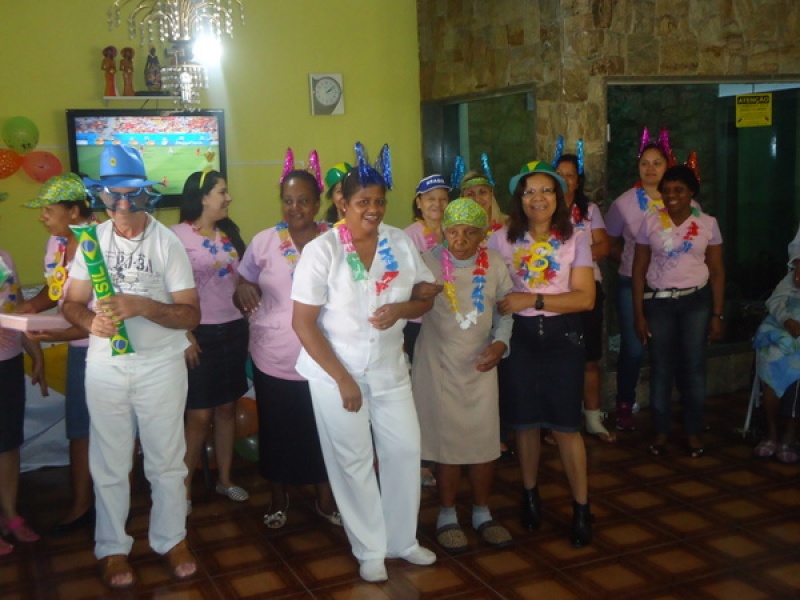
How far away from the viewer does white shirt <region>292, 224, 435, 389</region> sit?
118 inches

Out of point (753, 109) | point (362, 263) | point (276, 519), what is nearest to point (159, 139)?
point (276, 519)

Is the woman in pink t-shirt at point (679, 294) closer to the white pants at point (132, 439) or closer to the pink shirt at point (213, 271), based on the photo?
the pink shirt at point (213, 271)

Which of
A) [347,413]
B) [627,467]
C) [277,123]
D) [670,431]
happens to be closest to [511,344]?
[347,413]

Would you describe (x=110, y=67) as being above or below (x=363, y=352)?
above

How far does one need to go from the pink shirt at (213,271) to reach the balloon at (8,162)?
2336mm

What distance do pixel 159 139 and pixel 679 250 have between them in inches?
140

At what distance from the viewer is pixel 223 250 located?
3.77 metres

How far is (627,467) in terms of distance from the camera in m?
4.34

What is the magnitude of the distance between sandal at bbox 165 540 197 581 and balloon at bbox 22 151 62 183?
3.18 m

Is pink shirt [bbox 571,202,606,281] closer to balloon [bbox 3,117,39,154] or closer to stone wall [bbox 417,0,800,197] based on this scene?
stone wall [bbox 417,0,800,197]

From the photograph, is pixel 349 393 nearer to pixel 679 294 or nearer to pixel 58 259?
pixel 58 259

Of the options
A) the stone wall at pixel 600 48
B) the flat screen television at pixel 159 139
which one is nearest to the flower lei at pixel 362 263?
the stone wall at pixel 600 48

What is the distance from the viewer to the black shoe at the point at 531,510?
3.59m

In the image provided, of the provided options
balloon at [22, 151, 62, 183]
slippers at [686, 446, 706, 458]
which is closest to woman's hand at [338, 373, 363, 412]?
slippers at [686, 446, 706, 458]
